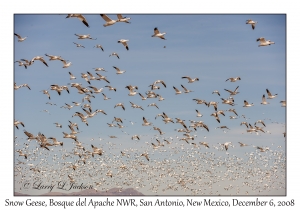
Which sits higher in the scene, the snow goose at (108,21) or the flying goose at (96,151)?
the snow goose at (108,21)

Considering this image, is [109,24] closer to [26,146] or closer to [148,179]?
[26,146]

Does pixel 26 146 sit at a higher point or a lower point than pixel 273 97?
lower

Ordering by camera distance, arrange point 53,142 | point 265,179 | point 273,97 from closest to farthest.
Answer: point 53,142 < point 273,97 < point 265,179

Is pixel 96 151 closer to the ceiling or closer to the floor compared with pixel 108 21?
closer to the floor

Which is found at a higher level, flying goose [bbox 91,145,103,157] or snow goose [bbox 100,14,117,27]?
snow goose [bbox 100,14,117,27]

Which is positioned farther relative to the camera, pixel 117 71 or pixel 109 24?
pixel 117 71

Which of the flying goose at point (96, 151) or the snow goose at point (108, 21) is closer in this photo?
the snow goose at point (108, 21)

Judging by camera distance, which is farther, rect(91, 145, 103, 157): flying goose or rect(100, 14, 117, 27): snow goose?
rect(91, 145, 103, 157): flying goose

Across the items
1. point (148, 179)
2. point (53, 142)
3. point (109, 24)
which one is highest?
point (109, 24)

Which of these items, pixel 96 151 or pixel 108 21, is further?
pixel 96 151
